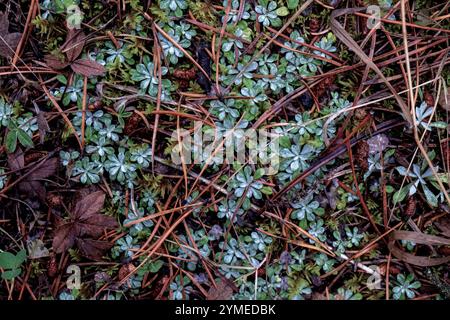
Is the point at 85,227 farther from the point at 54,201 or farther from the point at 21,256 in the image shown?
the point at 21,256

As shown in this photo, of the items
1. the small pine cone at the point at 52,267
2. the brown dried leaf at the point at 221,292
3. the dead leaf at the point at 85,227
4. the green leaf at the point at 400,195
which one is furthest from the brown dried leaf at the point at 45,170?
the green leaf at the point at 400,195

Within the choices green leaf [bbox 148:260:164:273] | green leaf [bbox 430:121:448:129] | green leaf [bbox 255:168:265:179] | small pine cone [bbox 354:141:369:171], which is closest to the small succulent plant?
small pine cone [bbox 354:141:369:171]

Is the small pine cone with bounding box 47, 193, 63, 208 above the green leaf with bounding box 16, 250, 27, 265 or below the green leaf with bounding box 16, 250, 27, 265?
above

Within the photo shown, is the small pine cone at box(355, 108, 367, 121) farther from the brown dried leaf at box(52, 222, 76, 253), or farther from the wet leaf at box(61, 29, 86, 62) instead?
the brown dried leaf at box(52, 222, 76, 253)

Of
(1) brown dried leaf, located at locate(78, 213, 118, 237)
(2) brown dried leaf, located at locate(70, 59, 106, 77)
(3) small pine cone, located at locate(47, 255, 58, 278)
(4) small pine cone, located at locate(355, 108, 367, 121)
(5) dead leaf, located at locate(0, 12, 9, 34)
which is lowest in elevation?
(3) small pine cone, located at locate(47, 255, 58, 278)
